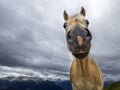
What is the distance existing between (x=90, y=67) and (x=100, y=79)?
31.9 inches

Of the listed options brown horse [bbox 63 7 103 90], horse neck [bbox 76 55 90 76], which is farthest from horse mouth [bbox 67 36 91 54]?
horse neck [bbox 76 55 90 76]

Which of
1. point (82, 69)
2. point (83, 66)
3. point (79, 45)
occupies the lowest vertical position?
point (82, 69)

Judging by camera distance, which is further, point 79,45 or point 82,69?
point 82,69

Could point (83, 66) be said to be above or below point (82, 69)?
above

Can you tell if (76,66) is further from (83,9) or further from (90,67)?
(83,9)

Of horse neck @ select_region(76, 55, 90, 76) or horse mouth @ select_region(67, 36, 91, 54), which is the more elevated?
horse mouth @ select_region(67, 36, 91, 54)

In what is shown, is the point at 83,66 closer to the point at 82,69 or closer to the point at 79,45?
the point at 82,69

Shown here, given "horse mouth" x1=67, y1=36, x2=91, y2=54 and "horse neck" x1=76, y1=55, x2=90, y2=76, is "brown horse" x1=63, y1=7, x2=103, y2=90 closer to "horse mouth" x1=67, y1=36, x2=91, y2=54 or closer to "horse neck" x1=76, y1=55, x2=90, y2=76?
"horse neck" x1=76, y1=55, x2=90, y2=76

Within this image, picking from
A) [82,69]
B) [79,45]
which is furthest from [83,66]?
[79,45]

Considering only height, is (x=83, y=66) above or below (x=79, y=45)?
below

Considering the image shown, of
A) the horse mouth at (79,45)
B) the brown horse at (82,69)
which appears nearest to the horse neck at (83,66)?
the brown horse at (82,69)

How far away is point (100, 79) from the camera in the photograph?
35.5ft

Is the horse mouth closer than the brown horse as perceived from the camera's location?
Yes

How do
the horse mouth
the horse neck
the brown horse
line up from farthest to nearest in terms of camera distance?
1. the horse neck
2. the brown horse
3. the horse mouth
